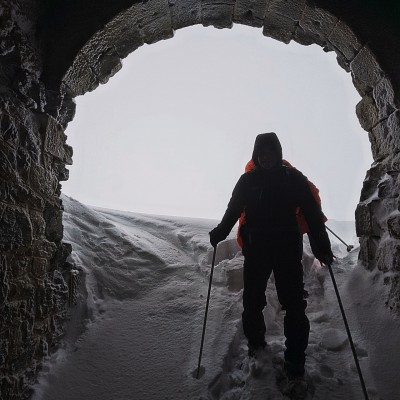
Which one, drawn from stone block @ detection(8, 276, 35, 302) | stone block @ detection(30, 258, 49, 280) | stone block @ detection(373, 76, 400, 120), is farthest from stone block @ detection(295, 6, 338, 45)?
stone block @ detection(8, 276, 35, 302)

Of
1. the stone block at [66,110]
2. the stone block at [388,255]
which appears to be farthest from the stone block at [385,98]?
the stone block at [66,110]

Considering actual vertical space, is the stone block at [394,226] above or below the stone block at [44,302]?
above

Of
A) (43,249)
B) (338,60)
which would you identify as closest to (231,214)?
(43,249)

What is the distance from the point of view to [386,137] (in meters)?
3.03

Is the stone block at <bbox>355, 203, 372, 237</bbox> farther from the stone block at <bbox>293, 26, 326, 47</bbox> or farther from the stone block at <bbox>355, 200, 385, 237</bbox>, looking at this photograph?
the stone block at <bbox>293, 26, 326, 47</bbox>

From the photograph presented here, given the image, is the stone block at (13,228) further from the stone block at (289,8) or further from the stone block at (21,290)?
the stone block at (289,8)

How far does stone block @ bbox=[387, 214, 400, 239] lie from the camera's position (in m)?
2.75

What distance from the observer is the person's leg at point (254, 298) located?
2533 millimetres

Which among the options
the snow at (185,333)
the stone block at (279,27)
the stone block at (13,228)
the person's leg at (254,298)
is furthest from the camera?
the stone block at (279,27)

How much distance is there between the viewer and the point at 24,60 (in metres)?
2.51

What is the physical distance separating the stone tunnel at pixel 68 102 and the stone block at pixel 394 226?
0.02m

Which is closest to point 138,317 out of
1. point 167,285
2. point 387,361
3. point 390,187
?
point 167,285

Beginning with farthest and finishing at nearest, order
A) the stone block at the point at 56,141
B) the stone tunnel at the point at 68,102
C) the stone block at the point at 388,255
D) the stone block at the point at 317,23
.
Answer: the stone block at the point at 317,23
the stone block at the point at 388,255
the stone block at the point at 56,141
the stone tunnel at the point at 68,102

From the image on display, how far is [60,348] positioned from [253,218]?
76.3 inches
